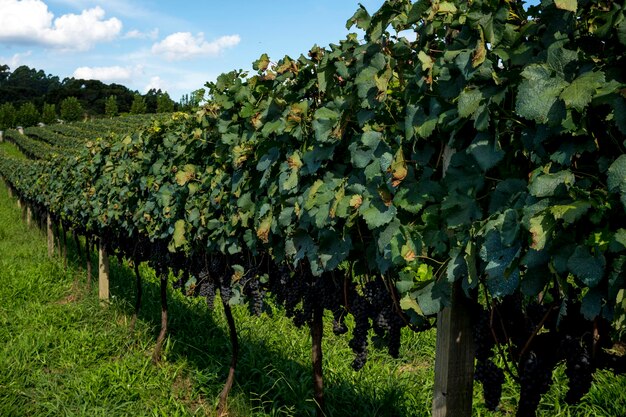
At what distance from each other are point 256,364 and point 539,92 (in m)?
4.91

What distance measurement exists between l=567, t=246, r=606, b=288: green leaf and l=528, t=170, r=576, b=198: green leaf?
0.18m

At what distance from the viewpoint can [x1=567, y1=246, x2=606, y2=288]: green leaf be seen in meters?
1.62

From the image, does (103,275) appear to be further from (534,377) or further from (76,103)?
(76,103)

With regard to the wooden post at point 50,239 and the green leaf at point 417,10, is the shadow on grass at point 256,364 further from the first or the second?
the wooden post at point 50,239

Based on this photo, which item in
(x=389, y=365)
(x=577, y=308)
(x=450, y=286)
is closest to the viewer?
(x=577, y=308)

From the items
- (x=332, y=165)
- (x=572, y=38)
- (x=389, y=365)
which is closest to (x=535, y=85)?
(x=572, y=38)

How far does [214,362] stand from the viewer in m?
6.31

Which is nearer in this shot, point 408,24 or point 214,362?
point 408,24

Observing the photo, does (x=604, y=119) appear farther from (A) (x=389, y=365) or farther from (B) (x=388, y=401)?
(A) (x=389, y=365)

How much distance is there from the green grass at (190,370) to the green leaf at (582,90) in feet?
12.3

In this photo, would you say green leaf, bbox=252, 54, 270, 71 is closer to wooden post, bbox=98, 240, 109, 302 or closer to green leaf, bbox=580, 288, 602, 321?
green leaf, bbox=580, 288, 602, 321

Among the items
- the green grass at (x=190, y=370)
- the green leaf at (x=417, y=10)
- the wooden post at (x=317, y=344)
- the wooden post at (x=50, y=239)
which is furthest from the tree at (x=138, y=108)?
the green leaf at (x=417, y=10)

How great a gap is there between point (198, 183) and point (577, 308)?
11.4 ft

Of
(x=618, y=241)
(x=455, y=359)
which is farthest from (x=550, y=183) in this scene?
(x=455, y=359)
